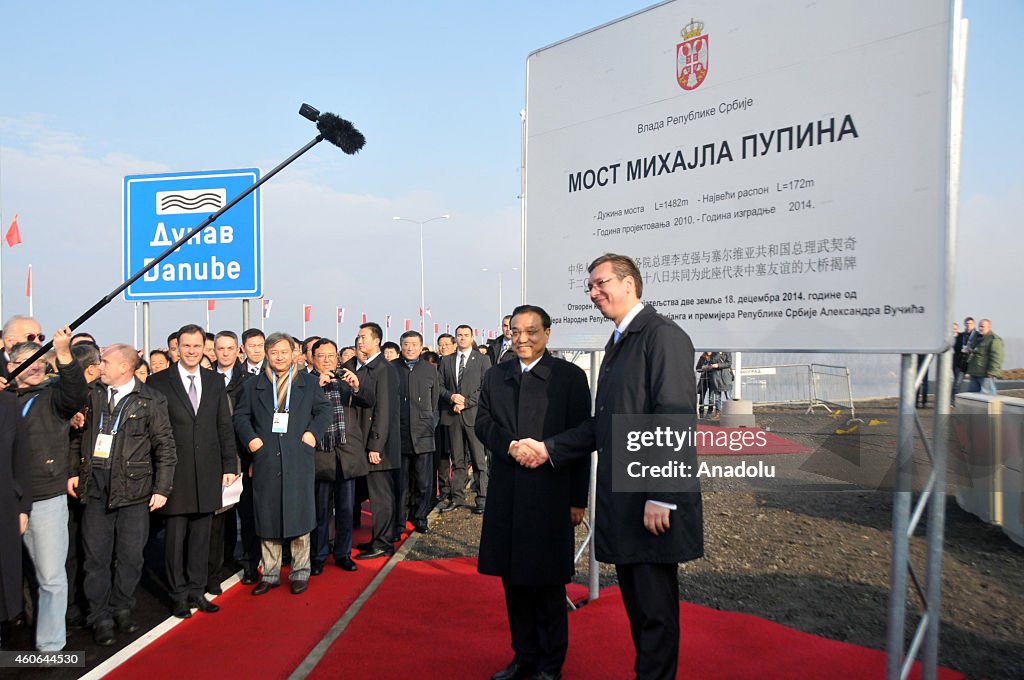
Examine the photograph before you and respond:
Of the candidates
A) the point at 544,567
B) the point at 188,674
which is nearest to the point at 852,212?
the point at 544,567

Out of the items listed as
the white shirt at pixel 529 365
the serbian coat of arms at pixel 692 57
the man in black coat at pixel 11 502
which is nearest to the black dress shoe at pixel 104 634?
the man in black coat at pixel 11 502

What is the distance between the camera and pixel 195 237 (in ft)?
24.8

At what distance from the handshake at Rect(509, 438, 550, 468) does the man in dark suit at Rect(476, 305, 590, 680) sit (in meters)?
0.08

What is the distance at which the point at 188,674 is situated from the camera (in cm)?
435

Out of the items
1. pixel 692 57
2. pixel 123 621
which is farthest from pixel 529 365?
pixel 123 621

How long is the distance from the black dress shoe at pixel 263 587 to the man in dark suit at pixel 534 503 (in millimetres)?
2646

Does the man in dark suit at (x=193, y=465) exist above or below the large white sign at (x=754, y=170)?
below

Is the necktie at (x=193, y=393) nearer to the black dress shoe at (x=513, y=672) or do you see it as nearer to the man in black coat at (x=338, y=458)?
the man in black coat at (x=338, y=458)

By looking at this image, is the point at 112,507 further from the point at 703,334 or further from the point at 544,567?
the point at 703,334

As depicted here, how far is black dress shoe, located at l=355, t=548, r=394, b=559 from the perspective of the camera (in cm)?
701

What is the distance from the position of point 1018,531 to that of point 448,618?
508cm

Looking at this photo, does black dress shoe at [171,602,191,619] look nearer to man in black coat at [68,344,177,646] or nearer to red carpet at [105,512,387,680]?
red carpet at [105,512,387,680]

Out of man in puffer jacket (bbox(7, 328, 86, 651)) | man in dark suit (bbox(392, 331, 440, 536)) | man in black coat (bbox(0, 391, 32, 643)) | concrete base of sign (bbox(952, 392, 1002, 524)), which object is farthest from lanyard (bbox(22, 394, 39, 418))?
concrete base of sign (bbox(952, 392, 1002, 524))

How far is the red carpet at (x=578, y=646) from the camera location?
420 cm
